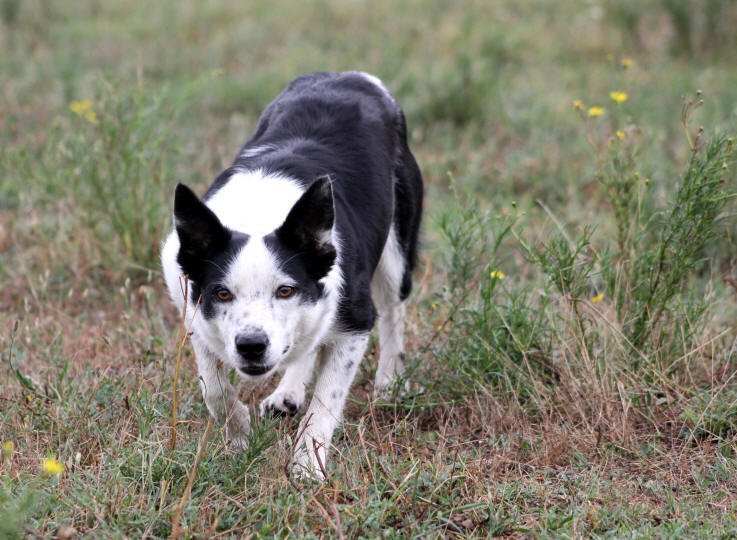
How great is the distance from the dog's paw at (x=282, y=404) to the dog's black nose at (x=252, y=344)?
0.84 m

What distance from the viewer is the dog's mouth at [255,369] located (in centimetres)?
326

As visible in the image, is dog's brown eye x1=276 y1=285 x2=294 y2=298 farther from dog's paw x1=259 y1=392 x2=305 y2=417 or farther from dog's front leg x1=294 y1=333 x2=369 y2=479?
dog's paw x1=259 y1=392 x2=305 y2=417

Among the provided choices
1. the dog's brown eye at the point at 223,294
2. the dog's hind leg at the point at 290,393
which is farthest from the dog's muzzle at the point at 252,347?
the dog's hind leg at the point at 290,393

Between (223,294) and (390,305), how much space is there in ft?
5.65

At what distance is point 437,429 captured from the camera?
4.17 meters

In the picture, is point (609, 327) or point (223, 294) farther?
point (609, 327)

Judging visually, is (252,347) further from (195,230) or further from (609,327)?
(609,327)

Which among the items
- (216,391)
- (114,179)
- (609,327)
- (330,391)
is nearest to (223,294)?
(216,391)

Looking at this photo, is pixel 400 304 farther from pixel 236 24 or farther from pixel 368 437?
pixel 236 24

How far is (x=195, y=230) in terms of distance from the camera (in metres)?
3.30

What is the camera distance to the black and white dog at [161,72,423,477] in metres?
3.27

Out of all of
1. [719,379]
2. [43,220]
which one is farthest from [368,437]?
[43,220]

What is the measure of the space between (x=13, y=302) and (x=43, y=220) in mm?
856

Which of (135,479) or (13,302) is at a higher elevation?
(135,479)
